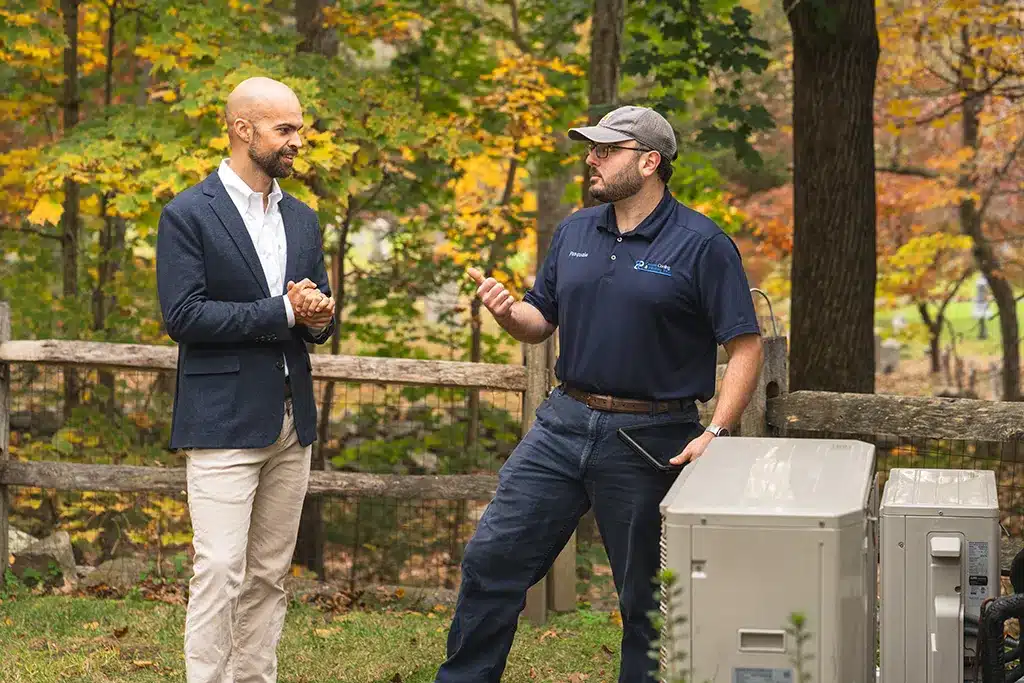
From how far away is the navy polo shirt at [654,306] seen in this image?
393 cm

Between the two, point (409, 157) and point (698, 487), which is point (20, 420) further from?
point (698, 487)

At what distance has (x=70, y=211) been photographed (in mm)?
9047

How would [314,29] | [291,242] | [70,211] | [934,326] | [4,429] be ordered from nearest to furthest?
1. [291,242]
2. [4,429]
3. [70,211]
4. [314,29]
5. [934,326]

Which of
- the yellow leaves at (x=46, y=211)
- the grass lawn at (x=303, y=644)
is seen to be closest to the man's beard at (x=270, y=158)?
the grass lawn at (x=303, y=644)

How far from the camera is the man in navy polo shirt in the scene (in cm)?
394

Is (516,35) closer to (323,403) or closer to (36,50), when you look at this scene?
(323,403)

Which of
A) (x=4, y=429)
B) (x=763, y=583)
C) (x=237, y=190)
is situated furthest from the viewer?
(x=4, y=429)

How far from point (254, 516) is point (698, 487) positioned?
1937 mm

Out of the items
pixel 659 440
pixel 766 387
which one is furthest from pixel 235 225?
pixel 766 387

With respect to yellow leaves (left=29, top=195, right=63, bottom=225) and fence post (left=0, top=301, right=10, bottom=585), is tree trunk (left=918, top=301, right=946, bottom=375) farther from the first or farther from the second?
fence post (left=0, top=301, right=10, bottom=585)

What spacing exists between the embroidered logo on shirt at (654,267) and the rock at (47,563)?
3.85 m

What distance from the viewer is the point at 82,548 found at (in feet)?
25.7

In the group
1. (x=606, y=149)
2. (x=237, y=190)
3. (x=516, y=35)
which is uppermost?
A: (x=516, y=35)

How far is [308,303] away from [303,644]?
6.67 ft
